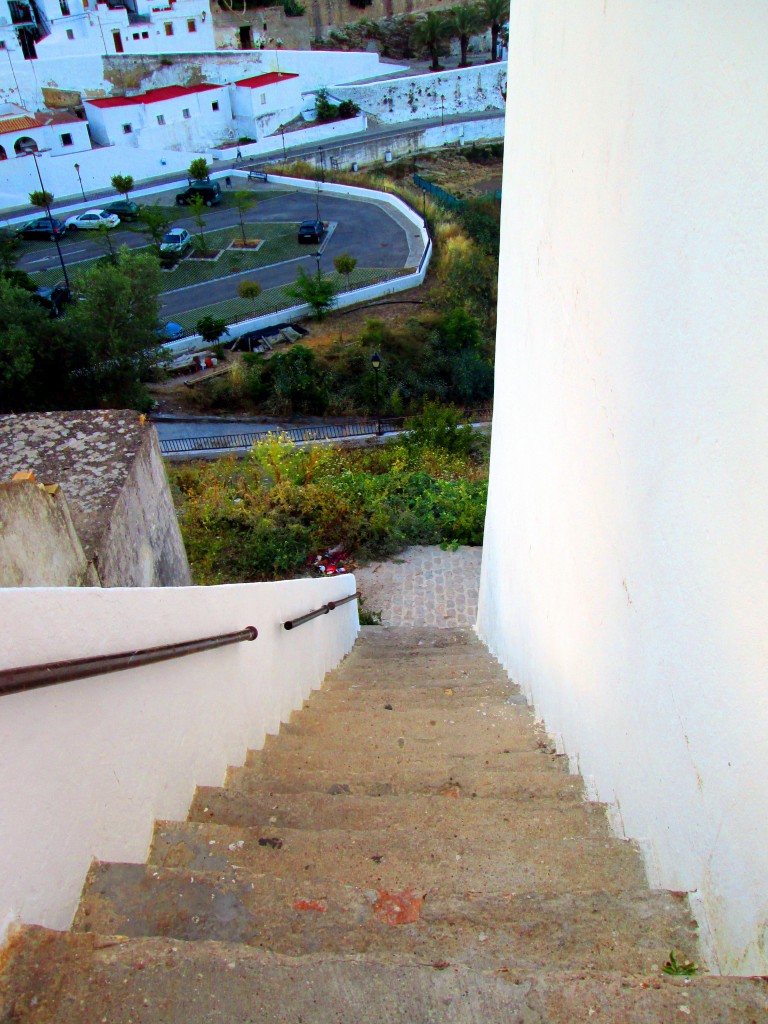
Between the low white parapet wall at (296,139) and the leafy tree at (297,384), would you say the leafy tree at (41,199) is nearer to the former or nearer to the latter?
the low white parapet wall at (296,139)

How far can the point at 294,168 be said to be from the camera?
30875mm

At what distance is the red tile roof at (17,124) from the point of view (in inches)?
1113

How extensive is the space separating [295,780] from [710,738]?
1.73 metres

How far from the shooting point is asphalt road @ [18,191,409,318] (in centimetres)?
2266

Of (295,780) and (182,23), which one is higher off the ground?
(182,23)

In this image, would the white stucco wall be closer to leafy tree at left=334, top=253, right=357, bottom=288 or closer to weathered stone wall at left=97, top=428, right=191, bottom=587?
weathered stone wall at left=97, top=428, right=191, bottom=587

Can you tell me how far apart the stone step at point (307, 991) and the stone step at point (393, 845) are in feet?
1.72

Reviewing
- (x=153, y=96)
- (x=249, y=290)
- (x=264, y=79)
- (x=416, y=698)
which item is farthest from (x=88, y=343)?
(x=264, y=79)

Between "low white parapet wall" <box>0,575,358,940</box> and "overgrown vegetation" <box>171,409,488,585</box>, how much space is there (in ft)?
19.5

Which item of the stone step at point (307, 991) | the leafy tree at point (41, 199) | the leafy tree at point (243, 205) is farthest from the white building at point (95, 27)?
the stone step at point (307, 991)

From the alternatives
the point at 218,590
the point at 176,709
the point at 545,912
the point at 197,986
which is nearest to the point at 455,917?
the point at 545,912

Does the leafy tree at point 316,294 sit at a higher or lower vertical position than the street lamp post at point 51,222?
lower

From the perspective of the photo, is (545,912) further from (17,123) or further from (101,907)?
(17,123)

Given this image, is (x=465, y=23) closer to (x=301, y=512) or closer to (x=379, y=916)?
→ (x=301, y=512)
